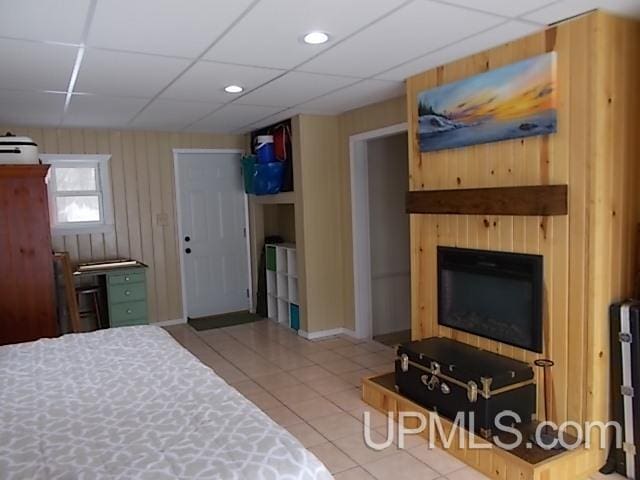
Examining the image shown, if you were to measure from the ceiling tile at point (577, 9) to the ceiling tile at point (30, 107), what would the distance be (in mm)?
3252

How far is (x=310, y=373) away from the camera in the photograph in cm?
402

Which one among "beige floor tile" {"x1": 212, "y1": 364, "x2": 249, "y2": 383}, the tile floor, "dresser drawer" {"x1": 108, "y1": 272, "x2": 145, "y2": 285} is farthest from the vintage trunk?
"dresser drawer" {"x1": 108, "y1": 272, "x2": 145, "y2": 285}

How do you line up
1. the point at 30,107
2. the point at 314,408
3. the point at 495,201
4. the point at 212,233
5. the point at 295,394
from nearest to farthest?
the point at 495,201, the point at 314,408, the point at 295,394, the point at 30,107, the point at 212,233

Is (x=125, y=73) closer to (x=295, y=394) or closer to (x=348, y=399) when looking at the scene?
(x=295, y=394)

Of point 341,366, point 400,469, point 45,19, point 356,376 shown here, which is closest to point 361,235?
point 341,366

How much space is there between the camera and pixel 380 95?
4020 mm

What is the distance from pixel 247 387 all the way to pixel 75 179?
310 centimetres

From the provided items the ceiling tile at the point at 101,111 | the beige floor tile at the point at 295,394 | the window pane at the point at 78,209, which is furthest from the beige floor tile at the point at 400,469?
the window pane at the point at 78,209

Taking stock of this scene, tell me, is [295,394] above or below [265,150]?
below

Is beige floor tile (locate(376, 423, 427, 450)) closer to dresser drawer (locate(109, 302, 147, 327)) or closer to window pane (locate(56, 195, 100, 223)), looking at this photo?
dresser drawer (locate(109, 302, 147, 327))

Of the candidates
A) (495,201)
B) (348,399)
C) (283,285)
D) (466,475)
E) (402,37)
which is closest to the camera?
(466,475)

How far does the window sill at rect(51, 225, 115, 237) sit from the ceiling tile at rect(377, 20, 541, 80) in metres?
3.52

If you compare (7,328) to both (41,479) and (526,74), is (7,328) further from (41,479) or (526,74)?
(526,74)

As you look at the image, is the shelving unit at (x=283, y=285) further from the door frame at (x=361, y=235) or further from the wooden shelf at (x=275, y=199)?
the door frame at (x=361, y=235)
